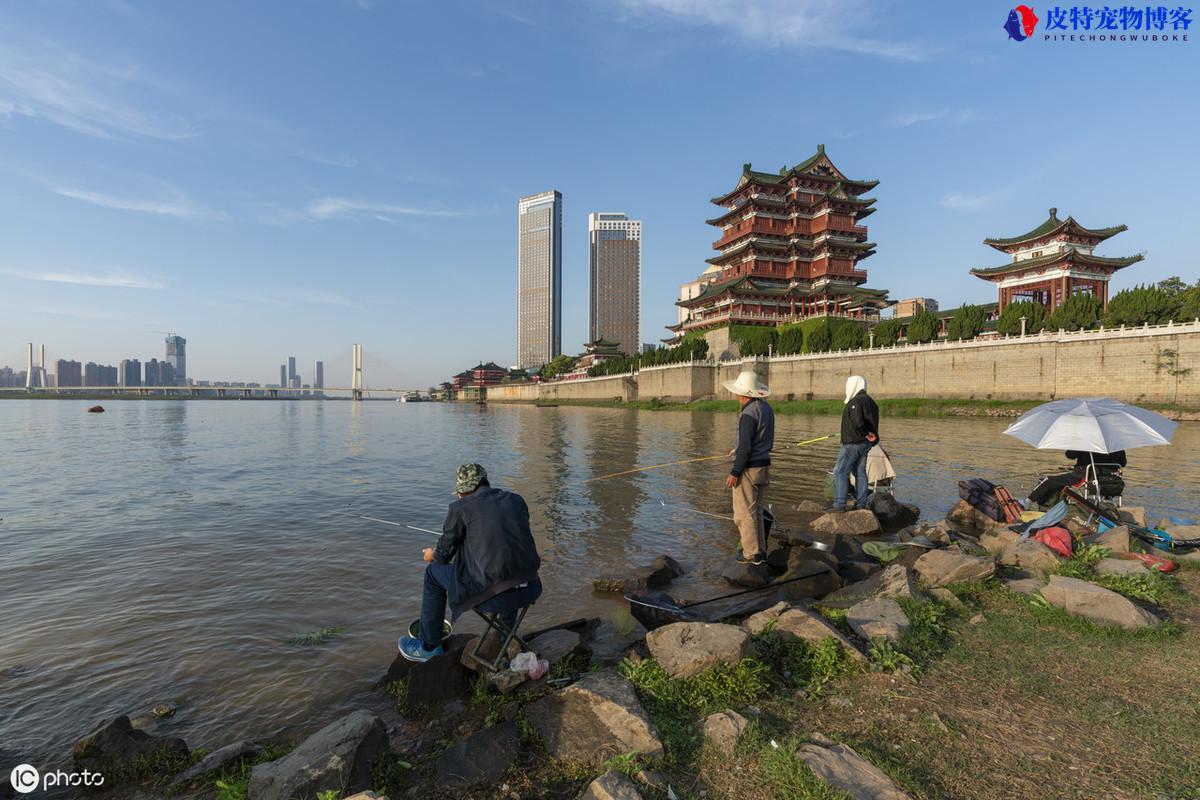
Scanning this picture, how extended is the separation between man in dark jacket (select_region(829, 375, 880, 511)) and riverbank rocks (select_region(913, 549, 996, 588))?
3.42 metres

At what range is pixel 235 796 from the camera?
3131 millimetres

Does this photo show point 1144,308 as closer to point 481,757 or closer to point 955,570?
point 955,570

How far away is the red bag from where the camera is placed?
6.27m

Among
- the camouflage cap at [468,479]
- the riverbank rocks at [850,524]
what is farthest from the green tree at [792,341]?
the camouflage cap at [468,479]

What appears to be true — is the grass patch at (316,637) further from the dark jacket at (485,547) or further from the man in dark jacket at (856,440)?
the man in dark jacket at (856,440)

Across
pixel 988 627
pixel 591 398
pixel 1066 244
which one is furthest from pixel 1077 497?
pixel 591 398

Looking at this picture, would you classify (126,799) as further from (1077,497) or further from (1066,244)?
(1066,244)

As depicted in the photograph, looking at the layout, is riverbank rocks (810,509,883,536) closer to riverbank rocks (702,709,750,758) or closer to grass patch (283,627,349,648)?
riverbank rocks (702,709,750,758)

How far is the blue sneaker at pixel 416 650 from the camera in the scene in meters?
4.62

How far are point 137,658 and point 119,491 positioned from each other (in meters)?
13.0

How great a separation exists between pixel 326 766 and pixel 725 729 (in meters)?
2.31

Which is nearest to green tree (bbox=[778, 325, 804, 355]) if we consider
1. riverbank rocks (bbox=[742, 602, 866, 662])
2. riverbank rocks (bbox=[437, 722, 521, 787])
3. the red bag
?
the red bag

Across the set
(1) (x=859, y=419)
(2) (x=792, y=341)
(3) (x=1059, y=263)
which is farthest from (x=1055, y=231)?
(1) (x=859, y=419)

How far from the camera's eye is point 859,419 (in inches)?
361
